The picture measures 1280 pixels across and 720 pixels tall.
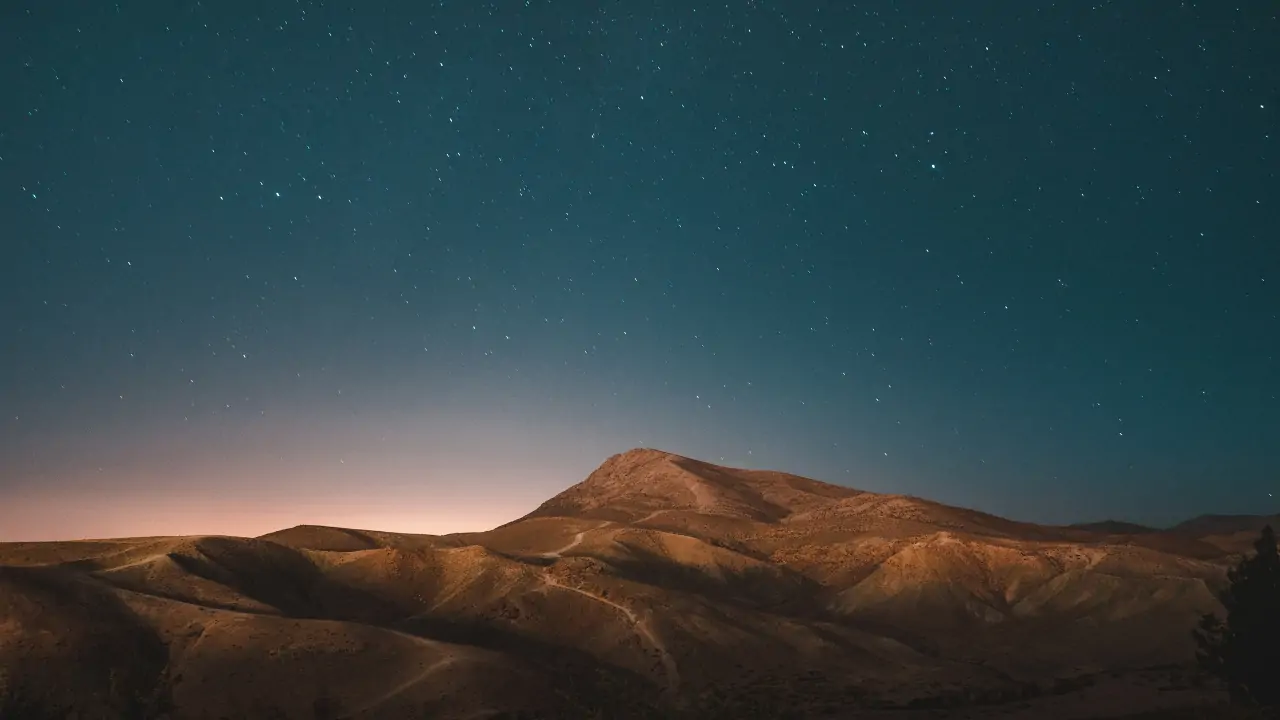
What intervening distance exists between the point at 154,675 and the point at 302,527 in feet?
247

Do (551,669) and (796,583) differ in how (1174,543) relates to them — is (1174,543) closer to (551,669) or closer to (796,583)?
(796,583)

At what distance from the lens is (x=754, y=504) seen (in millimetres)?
188250

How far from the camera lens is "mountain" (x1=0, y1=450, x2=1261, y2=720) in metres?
61.3

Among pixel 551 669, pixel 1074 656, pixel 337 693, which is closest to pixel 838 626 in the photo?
pixel 1074 656

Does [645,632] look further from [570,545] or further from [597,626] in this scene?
[570,545]

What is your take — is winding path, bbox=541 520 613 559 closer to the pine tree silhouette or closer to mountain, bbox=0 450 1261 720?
mountain, bbox=0 450 1261 720

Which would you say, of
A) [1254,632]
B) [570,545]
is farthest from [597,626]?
[1254,632]

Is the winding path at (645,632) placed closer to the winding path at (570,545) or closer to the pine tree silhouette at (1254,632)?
the winding path at (570,545)

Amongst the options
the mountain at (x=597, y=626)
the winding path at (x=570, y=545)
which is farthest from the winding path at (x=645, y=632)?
the winding path at (x=570, y=545)

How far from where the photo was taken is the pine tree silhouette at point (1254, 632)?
44.5m

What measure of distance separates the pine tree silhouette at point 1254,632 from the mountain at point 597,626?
17444mm

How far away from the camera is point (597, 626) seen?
270 ft

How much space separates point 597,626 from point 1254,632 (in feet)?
179

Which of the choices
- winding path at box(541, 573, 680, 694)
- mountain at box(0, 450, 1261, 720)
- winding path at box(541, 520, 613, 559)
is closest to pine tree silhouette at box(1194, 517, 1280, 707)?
mountain at box(0, 450, 1261, 720)
